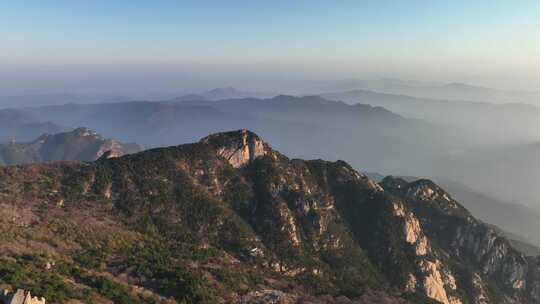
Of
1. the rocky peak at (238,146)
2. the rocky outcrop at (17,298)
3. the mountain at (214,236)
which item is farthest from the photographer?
the rocky peak at (238,146)

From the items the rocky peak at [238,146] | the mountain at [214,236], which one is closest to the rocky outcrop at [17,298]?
the mountain at [214,236]

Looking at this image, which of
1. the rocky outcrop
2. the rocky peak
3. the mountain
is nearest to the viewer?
the rocky outcrop

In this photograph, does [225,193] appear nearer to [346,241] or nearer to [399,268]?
[346,241]

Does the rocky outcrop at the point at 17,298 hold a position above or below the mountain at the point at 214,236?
above

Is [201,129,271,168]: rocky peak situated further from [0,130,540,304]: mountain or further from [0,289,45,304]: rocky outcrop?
[0,289,45,304]: rocky outcrop

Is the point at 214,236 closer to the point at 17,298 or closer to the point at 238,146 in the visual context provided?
the point at 238,146

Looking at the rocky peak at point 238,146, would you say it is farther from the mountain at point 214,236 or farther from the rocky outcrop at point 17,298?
the rocky outcrop at point 17,298

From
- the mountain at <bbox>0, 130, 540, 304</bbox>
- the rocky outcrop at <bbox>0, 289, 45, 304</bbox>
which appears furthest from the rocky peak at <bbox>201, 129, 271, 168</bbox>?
the rocky outcrop at <bbox>0, 289, 45, 304</bbox>
